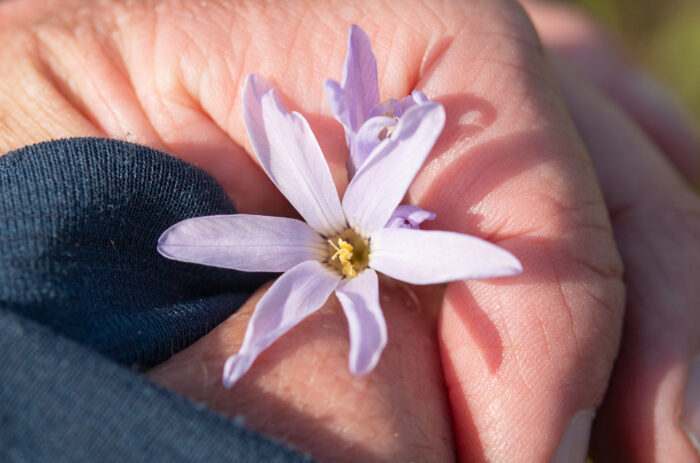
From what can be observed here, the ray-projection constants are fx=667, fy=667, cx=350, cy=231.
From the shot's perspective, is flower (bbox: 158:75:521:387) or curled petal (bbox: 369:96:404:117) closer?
flower (bbox: 158:75:521:387)

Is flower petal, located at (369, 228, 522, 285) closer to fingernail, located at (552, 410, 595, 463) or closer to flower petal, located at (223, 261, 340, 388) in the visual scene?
flower petal, located at (223, 261, 340, 388)

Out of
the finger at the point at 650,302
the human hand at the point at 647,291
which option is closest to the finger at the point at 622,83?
the human hand at the point at 647,291

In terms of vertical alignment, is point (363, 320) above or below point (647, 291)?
above

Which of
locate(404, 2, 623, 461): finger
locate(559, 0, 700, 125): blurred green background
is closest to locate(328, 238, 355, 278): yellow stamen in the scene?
locate(404, 2, 623, 461): finger

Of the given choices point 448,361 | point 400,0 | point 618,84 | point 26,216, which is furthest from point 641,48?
point 26,216

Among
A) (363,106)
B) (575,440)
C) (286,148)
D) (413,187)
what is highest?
(363,106)

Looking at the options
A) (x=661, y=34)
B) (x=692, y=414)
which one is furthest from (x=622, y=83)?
(x=692, y=414)

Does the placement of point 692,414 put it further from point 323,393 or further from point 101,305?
point 101,305
